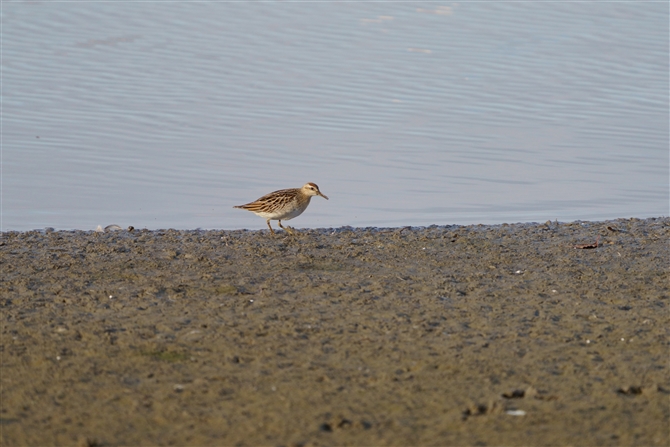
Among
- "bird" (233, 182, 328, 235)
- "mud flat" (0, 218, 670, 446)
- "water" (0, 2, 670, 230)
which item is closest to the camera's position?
"mud flat" (0, 218, 670, 446)

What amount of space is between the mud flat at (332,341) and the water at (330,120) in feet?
9.98

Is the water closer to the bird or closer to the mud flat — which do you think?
the bird

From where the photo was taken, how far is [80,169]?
1488 cm

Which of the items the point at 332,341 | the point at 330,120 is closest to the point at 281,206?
the point at 332,341

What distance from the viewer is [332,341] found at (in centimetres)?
684

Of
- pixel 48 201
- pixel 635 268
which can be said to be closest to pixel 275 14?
pixel 48 201

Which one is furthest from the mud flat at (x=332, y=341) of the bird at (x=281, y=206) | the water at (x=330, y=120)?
the water at (x=330, y=120)

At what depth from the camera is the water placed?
1347 centimetres

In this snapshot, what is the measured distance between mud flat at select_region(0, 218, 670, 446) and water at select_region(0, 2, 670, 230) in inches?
120

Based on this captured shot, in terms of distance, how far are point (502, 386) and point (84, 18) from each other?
28.7 metres

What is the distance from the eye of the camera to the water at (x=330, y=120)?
44.2ft

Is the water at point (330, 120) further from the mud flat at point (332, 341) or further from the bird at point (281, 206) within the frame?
the mud flat at point (332, 341)

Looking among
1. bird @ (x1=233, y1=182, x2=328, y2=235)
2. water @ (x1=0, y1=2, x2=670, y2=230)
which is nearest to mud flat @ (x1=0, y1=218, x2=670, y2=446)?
bird @ (x1=233, y1=182, x2=328, y2=235)

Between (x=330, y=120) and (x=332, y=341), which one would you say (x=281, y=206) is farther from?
(x=330, y=120)
